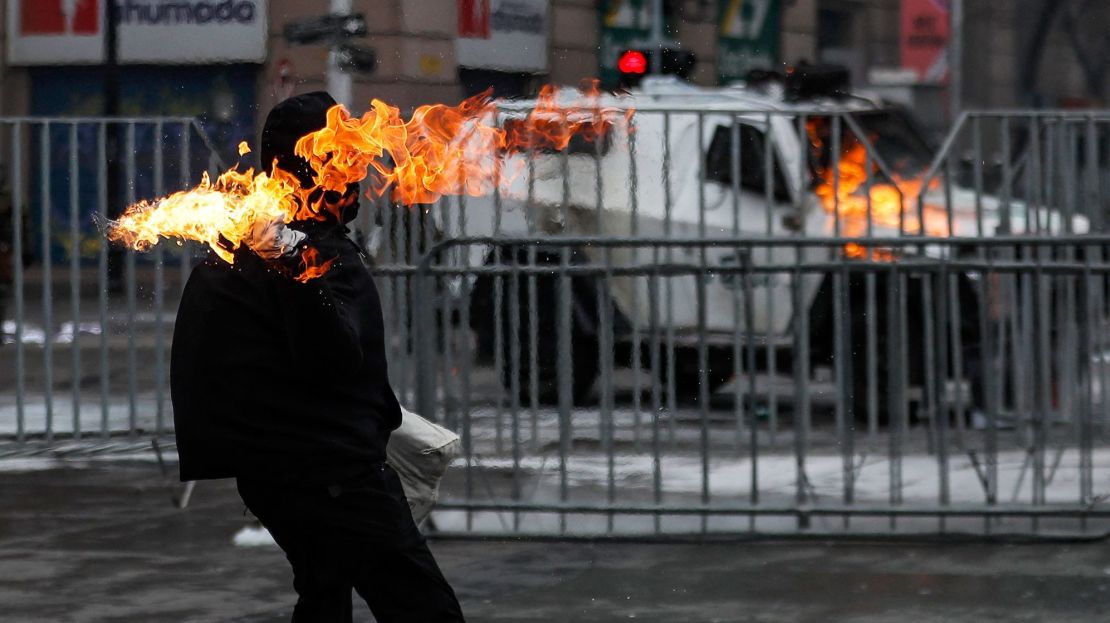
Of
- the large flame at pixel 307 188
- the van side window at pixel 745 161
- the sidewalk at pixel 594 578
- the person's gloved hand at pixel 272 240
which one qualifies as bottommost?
the sidewalk at pixel 594 578

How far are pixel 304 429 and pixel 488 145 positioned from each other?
3956 millimetres

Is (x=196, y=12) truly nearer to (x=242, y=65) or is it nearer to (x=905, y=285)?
(x=242, y=65)

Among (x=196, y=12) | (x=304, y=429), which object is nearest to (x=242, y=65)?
(x=196, y=12)

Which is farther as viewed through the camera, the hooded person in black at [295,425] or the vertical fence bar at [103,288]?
the vertical fence bar at [103,288]

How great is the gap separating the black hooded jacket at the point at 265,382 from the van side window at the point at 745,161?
6.49m

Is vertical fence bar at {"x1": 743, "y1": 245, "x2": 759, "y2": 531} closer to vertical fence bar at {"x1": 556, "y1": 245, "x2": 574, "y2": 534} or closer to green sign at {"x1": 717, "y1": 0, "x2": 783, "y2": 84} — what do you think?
vertical fence bar at {"x1": 556, "y1": 245, "x2": 574, "y2": 534}

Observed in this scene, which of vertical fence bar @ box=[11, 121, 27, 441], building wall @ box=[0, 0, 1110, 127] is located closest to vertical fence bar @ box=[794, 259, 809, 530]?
vertical fence bar @ box=[11, 121, 27, 441]

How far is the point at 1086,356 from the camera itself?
27.6ft

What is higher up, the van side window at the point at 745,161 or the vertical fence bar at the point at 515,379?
the van side window at the point at 745,161

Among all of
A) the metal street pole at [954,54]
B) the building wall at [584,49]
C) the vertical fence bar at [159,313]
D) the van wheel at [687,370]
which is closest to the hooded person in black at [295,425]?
the van wheel at [687,370]

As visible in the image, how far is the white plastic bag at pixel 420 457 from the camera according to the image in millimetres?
5688

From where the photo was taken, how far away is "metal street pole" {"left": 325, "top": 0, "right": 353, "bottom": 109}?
14406mm

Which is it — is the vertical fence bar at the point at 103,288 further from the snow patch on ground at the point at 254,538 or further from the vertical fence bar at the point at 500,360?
the vertical fence bar at the point at 500,360

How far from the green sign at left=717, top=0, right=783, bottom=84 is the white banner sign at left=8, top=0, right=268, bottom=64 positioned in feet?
24.4
